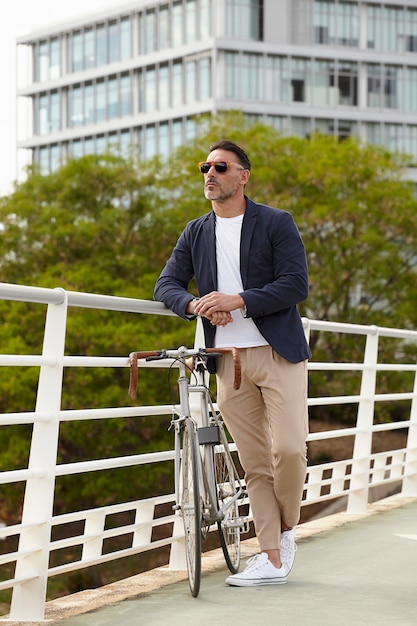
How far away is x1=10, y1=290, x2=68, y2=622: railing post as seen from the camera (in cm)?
492

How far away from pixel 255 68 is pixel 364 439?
5391 cm

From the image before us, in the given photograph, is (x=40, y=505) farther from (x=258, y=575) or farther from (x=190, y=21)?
(x=190, y=21)

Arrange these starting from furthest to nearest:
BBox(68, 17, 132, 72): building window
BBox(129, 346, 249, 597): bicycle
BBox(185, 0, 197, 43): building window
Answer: BBox(68, 17, 132, 72): building window, BBox(185, 0, 197, 43): building window, BBox(129, 346, 249, 597): bicycle

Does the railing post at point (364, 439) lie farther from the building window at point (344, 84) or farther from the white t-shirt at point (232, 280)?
the building window at point (344, 84)

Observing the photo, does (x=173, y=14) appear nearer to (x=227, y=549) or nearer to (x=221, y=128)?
(x=221, y=128)

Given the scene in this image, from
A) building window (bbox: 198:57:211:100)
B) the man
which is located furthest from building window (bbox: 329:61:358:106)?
the man

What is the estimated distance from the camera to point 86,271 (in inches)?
1198

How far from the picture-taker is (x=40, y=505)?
4949 mm

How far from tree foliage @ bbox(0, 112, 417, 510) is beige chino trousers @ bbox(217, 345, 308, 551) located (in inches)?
922

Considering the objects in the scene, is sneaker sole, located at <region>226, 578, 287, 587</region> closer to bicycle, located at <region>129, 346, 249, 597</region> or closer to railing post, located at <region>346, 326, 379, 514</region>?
bicycle, located at <region>129, 346, 249, 597</region>

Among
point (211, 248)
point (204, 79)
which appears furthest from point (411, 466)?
point (204, 79)

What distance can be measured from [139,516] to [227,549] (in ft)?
1.49

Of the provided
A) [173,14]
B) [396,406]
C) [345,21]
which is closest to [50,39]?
[173,14]

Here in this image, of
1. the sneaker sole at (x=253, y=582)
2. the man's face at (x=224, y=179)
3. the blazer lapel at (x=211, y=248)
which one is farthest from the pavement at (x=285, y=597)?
the man's face at (x=224, y=179)
